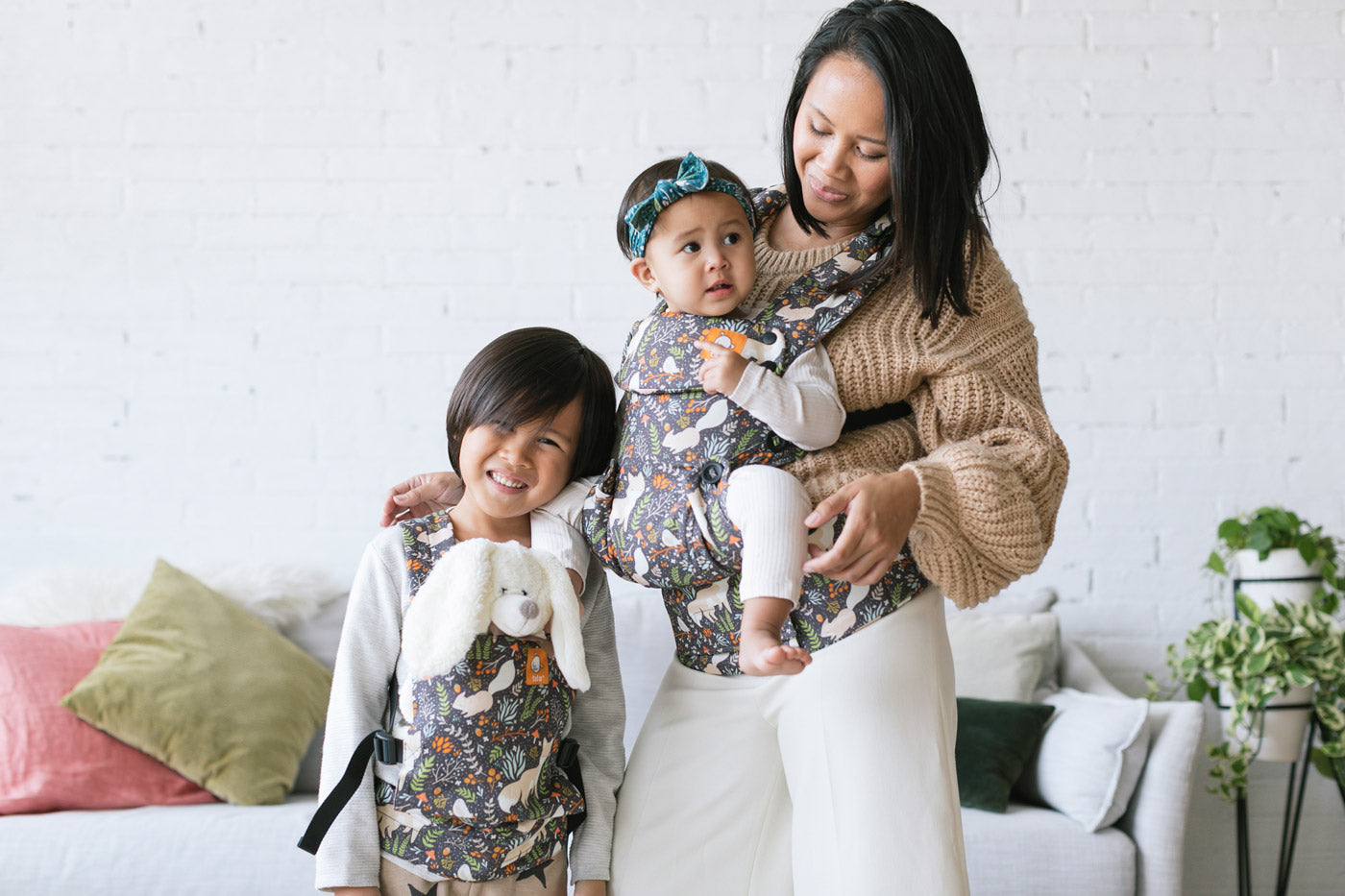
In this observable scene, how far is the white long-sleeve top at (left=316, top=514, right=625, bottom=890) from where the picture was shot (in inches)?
47.1

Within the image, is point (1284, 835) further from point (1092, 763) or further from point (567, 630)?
point (567, 630)

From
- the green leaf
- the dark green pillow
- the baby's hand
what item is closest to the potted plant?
the green leaf

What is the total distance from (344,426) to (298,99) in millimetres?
829

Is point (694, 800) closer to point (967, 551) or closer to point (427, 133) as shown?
point (967, 551)

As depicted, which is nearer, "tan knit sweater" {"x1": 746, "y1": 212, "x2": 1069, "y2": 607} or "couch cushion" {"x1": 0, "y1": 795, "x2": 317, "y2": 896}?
"tan knit sweater" {"x1": 746, "y1": 212, "x2": 1069, "y2": 607}

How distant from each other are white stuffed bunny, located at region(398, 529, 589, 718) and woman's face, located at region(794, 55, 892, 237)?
51cm

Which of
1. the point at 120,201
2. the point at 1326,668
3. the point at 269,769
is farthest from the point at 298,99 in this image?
the point at 1326,668

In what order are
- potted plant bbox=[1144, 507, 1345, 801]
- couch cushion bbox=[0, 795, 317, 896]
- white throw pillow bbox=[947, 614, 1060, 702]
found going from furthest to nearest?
white throw pillow bbox=[947, 614, 1060, 702], potted plant bbox=[1144, 507, 1345, 801], couch cushion bbox=[0, 795, 317, 896]

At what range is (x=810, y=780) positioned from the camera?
115cm

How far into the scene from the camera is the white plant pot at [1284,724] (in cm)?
243

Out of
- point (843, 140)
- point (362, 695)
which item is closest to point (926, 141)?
point (843, 140)

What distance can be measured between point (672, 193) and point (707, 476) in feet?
1.07

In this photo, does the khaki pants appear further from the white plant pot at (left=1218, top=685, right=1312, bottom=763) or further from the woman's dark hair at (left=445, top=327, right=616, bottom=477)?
the white plant pot at (left=1218, top=685, right=1312, bottom=763)

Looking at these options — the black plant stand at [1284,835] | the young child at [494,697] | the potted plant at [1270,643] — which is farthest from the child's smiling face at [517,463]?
the black plant stand at [1284,835]
